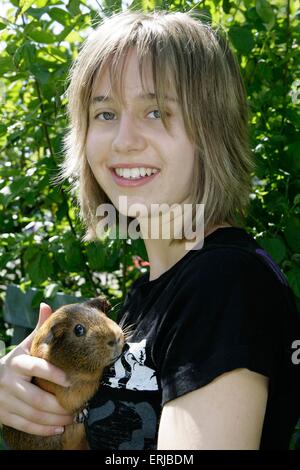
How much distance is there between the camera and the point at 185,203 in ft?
5.85

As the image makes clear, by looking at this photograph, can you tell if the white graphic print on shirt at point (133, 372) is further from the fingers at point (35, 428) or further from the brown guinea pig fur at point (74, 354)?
the fingers at point (35, 428)

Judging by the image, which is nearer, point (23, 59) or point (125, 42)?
point (125, 42)

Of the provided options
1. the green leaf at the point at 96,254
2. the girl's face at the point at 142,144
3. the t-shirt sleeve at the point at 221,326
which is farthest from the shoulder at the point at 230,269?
the green leaf at the point at 96,254

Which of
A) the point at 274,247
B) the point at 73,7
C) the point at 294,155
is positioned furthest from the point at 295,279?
the point at 73,7

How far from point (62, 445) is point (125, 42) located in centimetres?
99

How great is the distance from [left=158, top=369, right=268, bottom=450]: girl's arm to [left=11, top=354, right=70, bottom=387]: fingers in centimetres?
40

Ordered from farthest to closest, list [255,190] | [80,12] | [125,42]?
[255,190] → [80,12] → [125,42]

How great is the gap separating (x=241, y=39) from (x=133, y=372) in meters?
1.43

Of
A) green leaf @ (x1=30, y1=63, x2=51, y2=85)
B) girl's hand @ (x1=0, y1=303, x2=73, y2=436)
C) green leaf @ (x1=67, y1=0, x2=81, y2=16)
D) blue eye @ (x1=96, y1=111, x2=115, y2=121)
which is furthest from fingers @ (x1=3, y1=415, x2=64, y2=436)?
green leaf @ (x1=67, y1=0, x2=81, y2=16)

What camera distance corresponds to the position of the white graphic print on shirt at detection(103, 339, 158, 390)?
1.49m

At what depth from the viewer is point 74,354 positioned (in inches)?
65.7

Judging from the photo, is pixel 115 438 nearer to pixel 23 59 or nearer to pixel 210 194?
pixel 210 194

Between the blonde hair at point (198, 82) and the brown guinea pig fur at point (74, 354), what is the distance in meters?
0.37
